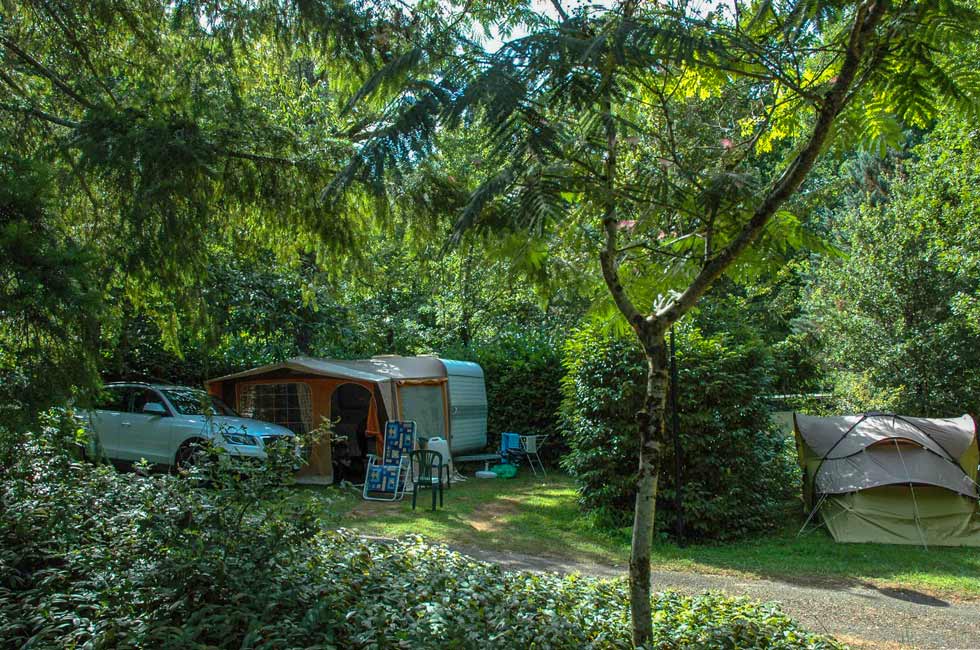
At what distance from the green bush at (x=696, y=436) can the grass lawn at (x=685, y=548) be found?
0.37 metres

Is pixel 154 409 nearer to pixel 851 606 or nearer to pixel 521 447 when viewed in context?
pixel 521 447

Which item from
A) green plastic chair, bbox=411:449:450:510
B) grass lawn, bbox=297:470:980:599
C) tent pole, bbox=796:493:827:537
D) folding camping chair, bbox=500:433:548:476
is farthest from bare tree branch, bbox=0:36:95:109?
folding camping chair, bbox=500:433:548:476

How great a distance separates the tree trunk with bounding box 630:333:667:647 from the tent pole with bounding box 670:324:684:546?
5.21m

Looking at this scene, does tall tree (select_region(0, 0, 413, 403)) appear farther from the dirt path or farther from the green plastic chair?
the green plastic chair

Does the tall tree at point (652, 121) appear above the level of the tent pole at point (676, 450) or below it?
above

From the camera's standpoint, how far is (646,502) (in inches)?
156

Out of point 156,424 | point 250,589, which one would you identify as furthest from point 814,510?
point 156,424

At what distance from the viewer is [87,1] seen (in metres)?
5.44

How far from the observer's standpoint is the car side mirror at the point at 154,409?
1209 centimetres

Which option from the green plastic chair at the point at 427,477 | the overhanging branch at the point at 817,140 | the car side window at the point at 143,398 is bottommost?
the green plastic chair at the point at 427,477

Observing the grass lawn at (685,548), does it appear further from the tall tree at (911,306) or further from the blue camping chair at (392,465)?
the tall tree at (911,306)

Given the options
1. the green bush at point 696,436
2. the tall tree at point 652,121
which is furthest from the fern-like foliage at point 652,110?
the green bush at point 696,436

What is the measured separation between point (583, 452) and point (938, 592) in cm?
423

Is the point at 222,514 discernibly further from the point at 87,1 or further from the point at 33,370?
the point at 87,1
